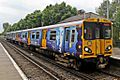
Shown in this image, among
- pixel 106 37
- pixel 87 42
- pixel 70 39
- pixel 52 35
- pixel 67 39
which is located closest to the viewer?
pixel 87 42

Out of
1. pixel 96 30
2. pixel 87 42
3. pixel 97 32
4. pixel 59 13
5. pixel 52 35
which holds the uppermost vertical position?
pixel 59 13

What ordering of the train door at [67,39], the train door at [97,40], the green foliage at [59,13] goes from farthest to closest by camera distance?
the green foliage at [59,13]
the train door at [67,39]
the train door at [97,40]

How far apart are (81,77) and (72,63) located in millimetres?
2428

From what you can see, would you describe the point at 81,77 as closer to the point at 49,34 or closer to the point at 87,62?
the point at 87,62

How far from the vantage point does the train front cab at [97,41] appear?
1386 cm

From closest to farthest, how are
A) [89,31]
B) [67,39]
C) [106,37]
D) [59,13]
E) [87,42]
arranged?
[87,42] → [89,31] → [106,37] → [67,39] → [59,13]

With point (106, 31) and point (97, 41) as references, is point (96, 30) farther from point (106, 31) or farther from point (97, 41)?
point (106, 31)

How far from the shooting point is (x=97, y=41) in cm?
1429

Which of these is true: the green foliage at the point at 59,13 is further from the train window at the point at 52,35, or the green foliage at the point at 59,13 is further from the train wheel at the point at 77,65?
the train wheel at the point at 77,65

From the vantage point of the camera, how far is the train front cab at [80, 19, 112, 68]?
1386 centimetres

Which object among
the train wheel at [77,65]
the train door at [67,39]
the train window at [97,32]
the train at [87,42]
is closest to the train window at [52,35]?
the train at [87,42]

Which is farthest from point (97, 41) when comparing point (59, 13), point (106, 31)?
point (59, 13)

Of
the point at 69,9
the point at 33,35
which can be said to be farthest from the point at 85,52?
the point at 69,9

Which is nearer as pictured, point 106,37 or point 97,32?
point 97,32
